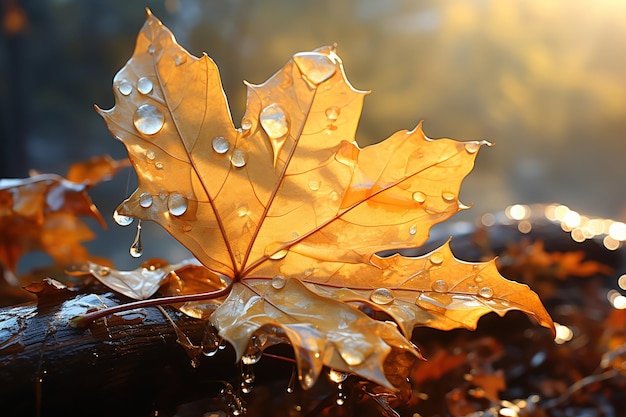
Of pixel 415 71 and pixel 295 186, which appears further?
pixel 415 71

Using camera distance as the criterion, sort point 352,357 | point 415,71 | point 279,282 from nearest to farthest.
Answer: point 352,357, point 279,282, point 415,71

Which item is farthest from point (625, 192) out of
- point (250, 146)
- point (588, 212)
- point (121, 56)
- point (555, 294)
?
point (250, 146)

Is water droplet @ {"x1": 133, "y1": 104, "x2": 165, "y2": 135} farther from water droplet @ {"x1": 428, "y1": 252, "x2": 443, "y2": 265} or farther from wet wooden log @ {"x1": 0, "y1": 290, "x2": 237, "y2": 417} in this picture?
water droplet @ {"x1": 428, "y1": 252, "x2": 443, "y2": 265}

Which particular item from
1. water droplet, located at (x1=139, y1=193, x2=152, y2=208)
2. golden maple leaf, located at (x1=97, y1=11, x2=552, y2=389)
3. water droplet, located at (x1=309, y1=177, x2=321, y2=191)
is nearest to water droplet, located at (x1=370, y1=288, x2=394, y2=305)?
golden maple leaf, located at (x1=97, y1=11, x2=552, y2=389)

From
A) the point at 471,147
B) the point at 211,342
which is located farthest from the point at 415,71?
the point at 211,342

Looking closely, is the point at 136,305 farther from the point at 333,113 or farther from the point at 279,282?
the point at 333,113

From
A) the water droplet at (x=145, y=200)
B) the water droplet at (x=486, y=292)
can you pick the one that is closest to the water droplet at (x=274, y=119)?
the water droplet at (x=145, y=200)
